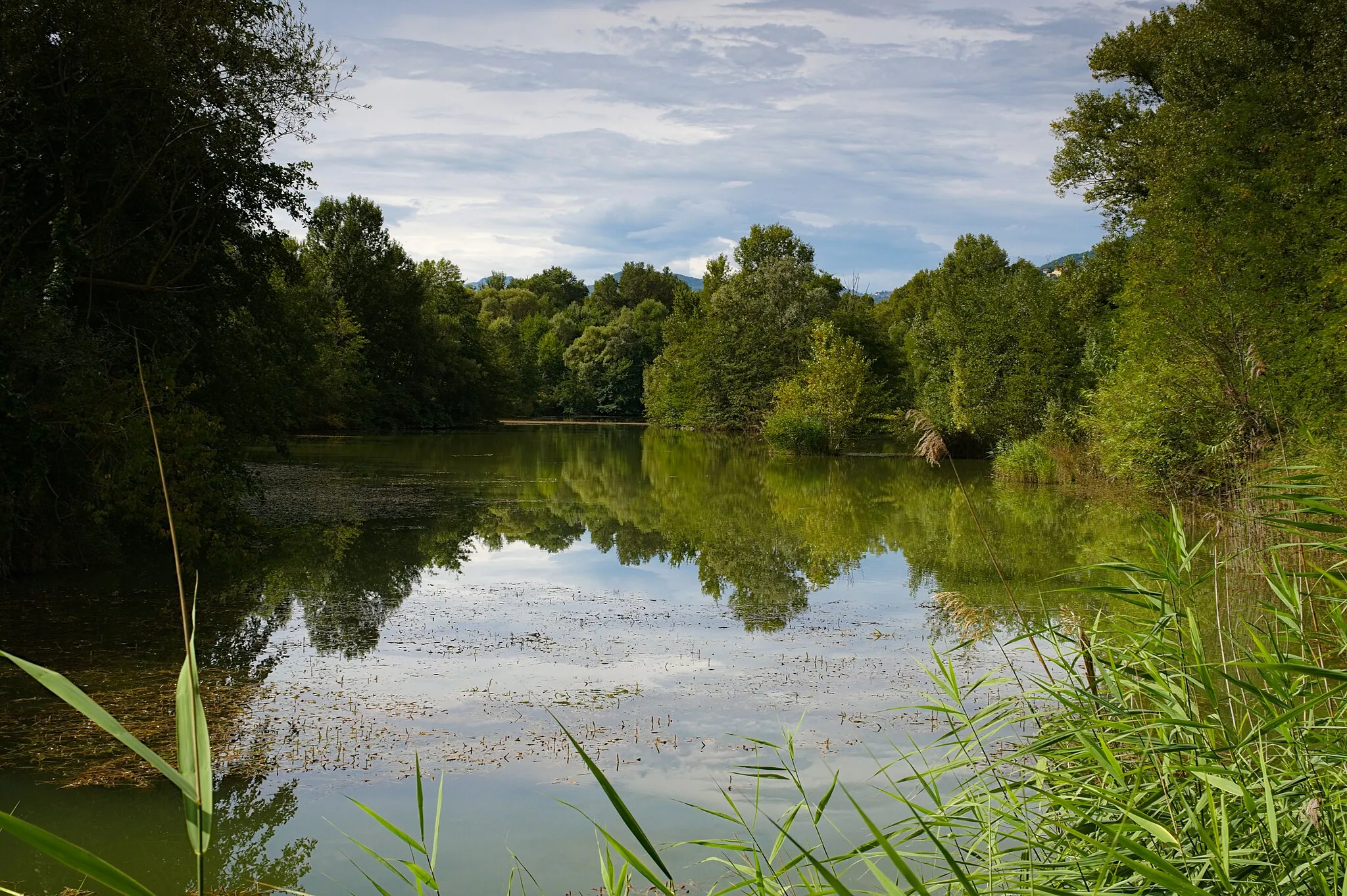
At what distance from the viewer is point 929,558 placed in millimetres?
13617

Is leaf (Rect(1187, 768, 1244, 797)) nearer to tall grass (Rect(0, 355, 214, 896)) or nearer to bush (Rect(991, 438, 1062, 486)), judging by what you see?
tall grass (Rect(0, 355, 214, 896))

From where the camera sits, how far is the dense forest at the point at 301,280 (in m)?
10.6

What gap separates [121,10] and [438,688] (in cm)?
809

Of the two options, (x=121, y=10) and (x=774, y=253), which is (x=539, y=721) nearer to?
(x=121, y=10)

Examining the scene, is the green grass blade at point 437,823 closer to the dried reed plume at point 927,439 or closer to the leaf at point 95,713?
the leaf at point 95,713

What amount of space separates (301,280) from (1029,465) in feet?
53.4

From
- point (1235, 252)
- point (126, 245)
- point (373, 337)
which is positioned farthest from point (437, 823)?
point (373, 337)

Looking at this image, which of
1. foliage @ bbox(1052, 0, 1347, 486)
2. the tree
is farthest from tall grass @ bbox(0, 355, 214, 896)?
foliage @ bbox(1052, 0, 1347, 486)

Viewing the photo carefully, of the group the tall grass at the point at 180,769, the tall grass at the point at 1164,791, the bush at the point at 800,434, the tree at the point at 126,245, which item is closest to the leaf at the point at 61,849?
the tall grass at the point at 180,769

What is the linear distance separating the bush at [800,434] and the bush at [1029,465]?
27.1 ft

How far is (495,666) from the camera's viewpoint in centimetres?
830

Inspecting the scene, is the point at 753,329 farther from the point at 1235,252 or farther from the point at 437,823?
the point at 437,823

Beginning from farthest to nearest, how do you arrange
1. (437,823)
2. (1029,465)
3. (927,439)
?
(1029,465) → (927,439) → (437,823)

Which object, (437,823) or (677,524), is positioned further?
(677,524)
